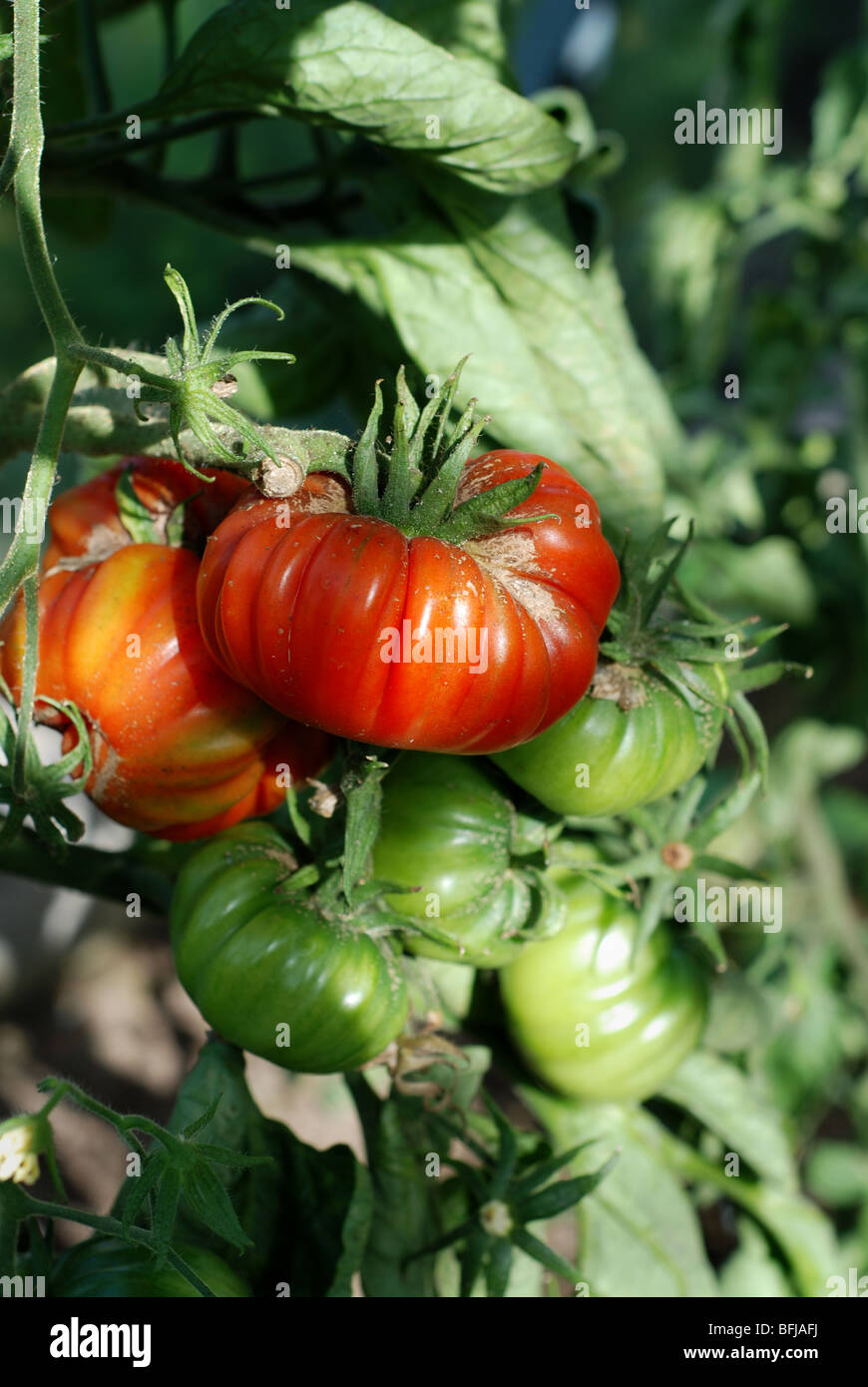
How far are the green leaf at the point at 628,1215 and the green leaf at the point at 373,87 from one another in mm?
763

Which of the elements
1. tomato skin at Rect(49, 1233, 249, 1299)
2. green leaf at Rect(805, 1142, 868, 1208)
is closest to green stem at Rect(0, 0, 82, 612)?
tomato skin at Rect(49, 1233, 249, 1299)

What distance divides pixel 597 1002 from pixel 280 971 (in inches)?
11.1

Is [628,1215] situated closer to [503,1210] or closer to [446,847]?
[503,1210]

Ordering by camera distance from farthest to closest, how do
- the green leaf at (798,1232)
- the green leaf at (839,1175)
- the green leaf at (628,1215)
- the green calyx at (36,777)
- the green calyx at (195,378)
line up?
the green leaf at (839,1175)
the green leaf at (798,1232)
the green leaf at (628,1215)
the green calyx at (36,777)
the green calyx at (195,378)

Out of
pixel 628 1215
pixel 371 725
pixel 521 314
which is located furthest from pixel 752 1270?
pixel 521 314

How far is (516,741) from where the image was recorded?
62 centimetres

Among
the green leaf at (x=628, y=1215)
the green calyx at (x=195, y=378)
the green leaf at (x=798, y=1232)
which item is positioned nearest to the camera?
the green calyx at (x=195, y=378)

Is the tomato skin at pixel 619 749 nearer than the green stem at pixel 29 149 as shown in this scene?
No

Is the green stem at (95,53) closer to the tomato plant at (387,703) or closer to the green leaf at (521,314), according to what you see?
the tomato plant at (387,703)

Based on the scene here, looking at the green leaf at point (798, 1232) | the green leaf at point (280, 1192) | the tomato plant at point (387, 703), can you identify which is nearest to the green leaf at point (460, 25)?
the tomato plant at point (387, 703)

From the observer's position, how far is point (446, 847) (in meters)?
0.74

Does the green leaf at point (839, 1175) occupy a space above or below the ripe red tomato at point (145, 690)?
below

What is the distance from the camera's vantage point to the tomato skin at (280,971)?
2.28 feet
